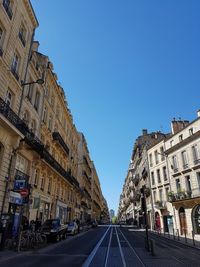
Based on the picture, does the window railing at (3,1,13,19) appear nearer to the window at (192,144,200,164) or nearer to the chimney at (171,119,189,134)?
the window at (192,144,200,164)

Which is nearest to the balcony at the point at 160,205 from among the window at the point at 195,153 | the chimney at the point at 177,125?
the window at the point at 195,153

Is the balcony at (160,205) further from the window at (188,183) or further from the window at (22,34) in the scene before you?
the window at (22,34)

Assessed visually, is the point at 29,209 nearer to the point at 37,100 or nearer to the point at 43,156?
the point at 43,156

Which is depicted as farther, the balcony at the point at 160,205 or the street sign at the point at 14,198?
the balcony at the point at 160,205

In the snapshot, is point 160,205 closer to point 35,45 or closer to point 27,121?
point 27,121

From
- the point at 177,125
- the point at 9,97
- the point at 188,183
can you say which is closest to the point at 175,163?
the point at 188,183

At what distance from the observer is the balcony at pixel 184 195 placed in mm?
27539

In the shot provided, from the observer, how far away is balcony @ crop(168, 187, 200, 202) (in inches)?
1084

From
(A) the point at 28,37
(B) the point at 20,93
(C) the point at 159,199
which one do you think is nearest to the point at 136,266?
(B) the point at 20,93

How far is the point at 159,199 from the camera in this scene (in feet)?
123

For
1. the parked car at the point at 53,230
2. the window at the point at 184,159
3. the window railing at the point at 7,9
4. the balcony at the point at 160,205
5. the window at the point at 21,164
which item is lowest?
the parked car at the point at 53,230

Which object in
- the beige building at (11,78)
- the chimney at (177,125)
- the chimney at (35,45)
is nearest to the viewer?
the beige building at (11,78)

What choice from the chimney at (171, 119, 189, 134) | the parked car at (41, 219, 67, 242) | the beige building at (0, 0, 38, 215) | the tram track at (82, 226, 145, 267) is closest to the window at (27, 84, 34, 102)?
the beige building at (0, 0, 38, 215)

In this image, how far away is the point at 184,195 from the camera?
2917cm
